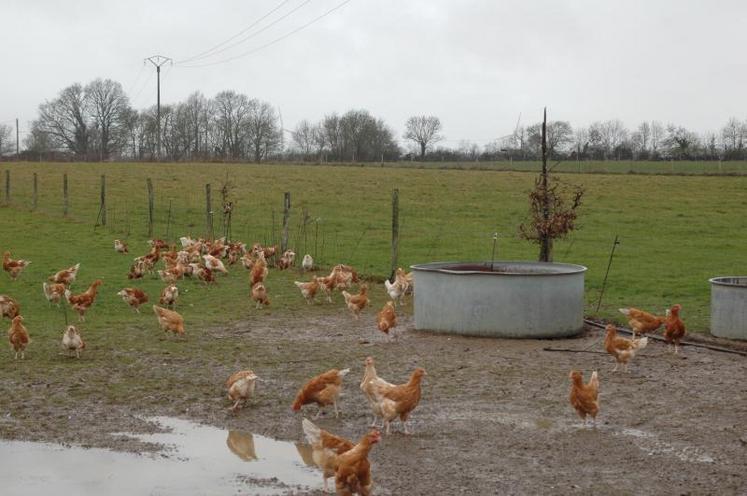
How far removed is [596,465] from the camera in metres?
7.73

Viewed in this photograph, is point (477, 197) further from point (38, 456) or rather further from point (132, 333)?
point (38, 456)

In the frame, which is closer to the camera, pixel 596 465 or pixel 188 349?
pixel 596 465

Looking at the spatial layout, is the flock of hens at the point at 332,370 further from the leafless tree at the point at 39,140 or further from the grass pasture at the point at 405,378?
the leafless tree at the point at 39,140

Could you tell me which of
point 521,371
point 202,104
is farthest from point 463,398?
point 202,104

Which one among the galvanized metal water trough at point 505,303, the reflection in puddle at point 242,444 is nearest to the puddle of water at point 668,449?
the reflection in puddle at point 242,444

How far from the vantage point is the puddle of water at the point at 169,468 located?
23.3 feet

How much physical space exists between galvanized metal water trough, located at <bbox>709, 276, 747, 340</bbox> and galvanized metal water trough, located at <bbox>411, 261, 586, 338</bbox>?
2.19 metres

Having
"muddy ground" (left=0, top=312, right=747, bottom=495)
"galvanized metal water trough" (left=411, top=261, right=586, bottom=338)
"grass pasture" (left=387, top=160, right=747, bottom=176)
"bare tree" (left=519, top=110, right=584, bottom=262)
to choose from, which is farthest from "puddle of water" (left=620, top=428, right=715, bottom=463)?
"grass pasture" (left=387, top=160, right=747, bottom=176)

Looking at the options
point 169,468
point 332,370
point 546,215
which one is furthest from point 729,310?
point 169,468

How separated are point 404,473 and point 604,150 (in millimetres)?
65775

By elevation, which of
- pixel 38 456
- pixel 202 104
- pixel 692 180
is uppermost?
pixel 202 104

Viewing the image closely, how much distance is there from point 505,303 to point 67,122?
282 feet

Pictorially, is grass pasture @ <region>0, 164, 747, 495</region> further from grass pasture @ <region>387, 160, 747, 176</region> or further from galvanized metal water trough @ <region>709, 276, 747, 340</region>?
grass pasture @ <region>387, 160, 747, 176</region>

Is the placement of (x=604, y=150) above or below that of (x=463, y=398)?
above
